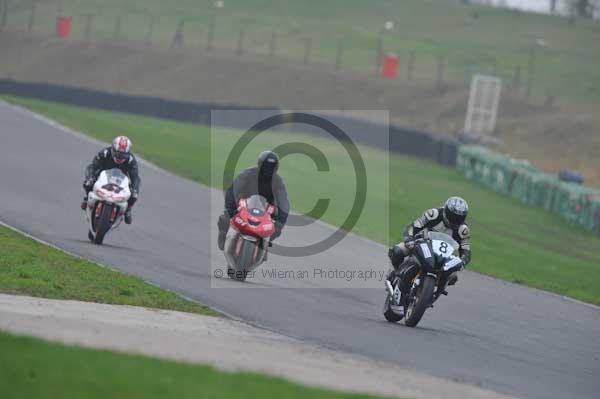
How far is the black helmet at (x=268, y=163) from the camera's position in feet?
46.7

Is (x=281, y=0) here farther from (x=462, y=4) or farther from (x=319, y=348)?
(x=319, y=348)

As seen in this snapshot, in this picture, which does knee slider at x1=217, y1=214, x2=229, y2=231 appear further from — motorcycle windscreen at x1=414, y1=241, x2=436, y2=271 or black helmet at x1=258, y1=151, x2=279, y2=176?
motorcycle windscreen at x1=414, y1=241, x2=436, y2=271

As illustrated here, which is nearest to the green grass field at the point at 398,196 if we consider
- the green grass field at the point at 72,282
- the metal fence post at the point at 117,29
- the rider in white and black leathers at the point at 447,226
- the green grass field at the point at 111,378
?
the rider in white and black leathers at the point at 447,226

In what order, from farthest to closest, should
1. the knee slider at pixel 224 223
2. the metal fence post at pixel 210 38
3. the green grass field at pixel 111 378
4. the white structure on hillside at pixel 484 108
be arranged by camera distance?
the metal fence post at pixel 210 38, the white structure on hillside at pixel 484 108, the knee slider at pixel 224 223, the green grass field at pixel 111 378

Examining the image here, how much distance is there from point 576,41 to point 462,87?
20243 mm

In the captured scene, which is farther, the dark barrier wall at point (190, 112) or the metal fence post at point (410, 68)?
the metal fence post at point (410, 68)

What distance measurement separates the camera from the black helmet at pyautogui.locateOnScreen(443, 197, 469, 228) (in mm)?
13195

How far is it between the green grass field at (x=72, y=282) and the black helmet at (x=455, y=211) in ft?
9.41

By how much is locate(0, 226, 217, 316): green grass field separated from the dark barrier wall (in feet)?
111

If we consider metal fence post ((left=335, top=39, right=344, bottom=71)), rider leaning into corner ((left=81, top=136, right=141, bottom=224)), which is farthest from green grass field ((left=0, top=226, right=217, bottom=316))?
metal fence post ((left=335, top=39, right=344, bottom=71))

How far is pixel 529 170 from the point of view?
Result: 3741 centimetres

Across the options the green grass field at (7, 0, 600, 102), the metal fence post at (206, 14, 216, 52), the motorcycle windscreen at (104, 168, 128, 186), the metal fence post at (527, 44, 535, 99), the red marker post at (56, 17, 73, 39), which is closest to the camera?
the motorcycle windscreen at (104, 168, 128, 186)

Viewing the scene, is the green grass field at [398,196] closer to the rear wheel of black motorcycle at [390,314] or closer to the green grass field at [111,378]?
the rear wheel of black motorcycle at [390,314]

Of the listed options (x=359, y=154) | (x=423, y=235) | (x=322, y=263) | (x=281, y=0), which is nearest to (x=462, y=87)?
(x=359, y=154)
